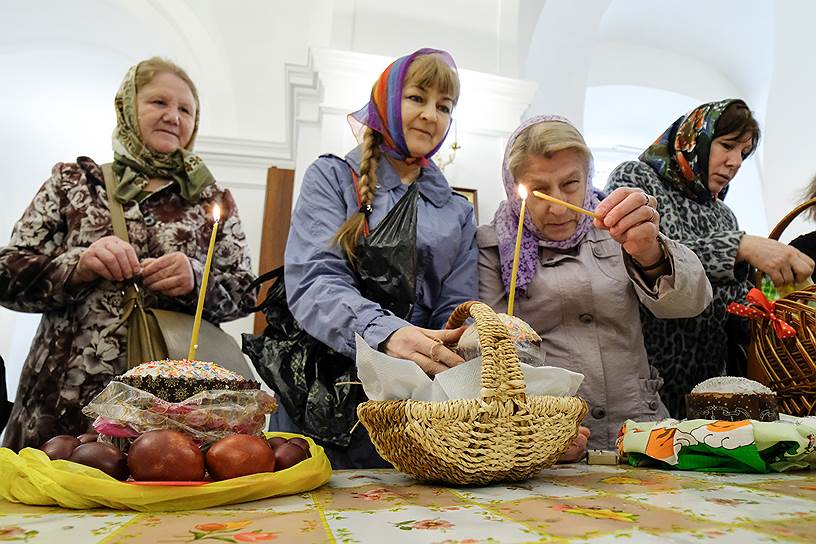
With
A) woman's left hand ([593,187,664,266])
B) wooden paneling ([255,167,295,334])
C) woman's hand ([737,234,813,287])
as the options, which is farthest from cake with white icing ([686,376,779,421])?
wooden paneling ([255,167,295,334])

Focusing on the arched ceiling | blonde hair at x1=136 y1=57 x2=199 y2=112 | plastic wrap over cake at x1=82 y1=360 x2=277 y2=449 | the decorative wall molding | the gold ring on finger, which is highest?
the arched ceiling

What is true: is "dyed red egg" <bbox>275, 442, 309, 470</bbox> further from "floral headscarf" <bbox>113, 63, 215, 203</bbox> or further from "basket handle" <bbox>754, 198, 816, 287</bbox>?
"basket handle" <bbox>754, 198, 816, 287</bbox>

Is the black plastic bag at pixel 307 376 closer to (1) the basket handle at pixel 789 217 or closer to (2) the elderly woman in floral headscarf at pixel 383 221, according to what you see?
(2) the elderly woman in floral headscarf at pixel 383 221

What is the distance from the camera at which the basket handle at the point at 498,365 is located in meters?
0.87

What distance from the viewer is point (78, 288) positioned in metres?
1.52

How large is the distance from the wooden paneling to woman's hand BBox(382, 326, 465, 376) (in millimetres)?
2681

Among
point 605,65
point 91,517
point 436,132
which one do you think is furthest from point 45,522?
point 605,65

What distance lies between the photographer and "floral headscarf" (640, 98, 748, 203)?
1.87 meters

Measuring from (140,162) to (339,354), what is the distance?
2.67 ft

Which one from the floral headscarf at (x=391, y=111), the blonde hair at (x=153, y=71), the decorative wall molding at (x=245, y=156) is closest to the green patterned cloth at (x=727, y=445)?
the floral headscarf at (x=391, y=111)

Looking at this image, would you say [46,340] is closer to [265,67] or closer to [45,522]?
[45,522]

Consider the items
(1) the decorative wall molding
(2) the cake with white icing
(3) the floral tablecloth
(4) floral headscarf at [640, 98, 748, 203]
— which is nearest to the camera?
(3) the floral tablecloth

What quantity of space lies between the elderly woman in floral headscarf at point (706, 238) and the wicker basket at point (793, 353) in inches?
5.0

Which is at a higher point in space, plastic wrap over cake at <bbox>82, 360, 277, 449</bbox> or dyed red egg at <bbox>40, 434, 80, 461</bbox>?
plastic wrap over cake at <bbox>82, 360, 277, 449</bbox>
